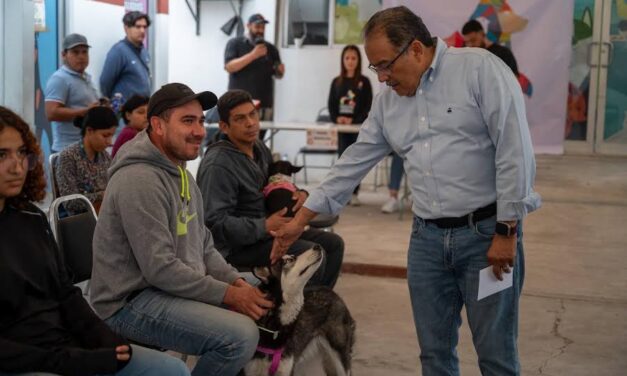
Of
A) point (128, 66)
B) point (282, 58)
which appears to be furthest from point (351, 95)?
point (128, 66)

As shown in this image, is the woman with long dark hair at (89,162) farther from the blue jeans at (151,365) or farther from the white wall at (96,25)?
the white wall at (96,25)

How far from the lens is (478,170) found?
9.86 feet

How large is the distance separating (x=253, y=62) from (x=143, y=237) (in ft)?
23.3

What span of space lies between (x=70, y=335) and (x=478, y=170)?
1.43 m

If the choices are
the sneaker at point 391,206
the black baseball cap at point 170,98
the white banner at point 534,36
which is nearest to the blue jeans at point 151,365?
the black baseball cap at point 170,98

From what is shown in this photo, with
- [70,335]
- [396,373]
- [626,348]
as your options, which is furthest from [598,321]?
[70,335]

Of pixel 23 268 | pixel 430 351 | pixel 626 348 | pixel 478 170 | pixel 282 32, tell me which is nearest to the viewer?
pixel 23 268

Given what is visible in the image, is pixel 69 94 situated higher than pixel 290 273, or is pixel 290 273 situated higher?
pixel 69 94

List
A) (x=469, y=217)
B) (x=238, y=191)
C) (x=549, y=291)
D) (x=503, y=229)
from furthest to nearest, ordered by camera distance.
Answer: (x=549, y=291), (x=238, y=191), (x=469, y=217), (x=503, y=229)

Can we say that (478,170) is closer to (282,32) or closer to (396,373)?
(396,373)

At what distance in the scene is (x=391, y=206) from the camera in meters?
9.12

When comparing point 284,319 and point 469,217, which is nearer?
point 469,217

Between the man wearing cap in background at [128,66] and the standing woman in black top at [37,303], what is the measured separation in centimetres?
538

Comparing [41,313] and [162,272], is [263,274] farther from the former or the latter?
[41,313]
